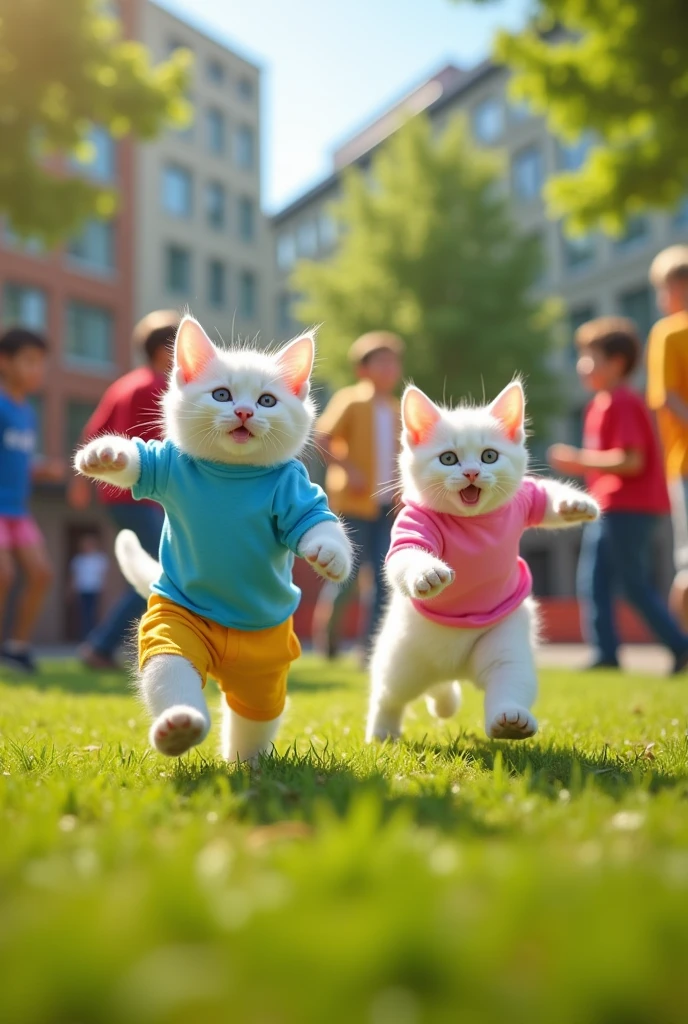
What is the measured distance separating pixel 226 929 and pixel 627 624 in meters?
18.8

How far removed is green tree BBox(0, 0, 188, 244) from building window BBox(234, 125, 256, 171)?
2992cm

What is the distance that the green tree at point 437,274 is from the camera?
76.9 feet

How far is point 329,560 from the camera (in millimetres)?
2473

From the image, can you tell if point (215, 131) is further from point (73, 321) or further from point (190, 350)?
point (190, 350)

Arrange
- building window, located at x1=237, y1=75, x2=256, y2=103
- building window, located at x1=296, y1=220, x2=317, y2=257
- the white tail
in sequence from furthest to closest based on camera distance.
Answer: building window, located at x1=296, y1=220, x2=317, y2=257, building window, located at x1=237, y1=75, x2=256, y2=103, the white tail

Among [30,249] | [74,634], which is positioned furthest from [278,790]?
[30,249]

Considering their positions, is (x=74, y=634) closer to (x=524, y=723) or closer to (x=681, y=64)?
(x=681, y=64)

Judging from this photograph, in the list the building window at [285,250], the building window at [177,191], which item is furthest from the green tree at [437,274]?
the building window at [285,250]

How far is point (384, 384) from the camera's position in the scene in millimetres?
7727

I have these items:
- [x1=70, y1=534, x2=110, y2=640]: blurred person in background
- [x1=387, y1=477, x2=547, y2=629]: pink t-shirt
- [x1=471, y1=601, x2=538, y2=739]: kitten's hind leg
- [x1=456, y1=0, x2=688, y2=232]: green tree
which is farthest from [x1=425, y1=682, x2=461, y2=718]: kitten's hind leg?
[x1=70, y1=534, x2=110, y2=640]: blurred person in background

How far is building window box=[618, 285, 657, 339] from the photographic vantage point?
101 ft

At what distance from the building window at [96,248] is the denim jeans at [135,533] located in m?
26.9

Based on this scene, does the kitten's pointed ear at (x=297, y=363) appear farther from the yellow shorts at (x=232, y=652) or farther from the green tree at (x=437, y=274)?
the green tree at (x=437, y=274)

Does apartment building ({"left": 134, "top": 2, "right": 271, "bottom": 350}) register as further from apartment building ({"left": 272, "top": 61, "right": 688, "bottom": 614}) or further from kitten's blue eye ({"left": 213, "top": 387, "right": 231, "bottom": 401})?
kitten's blue eye ({"left": 213, "top": 387, "right": 231, "bottom": 401})
